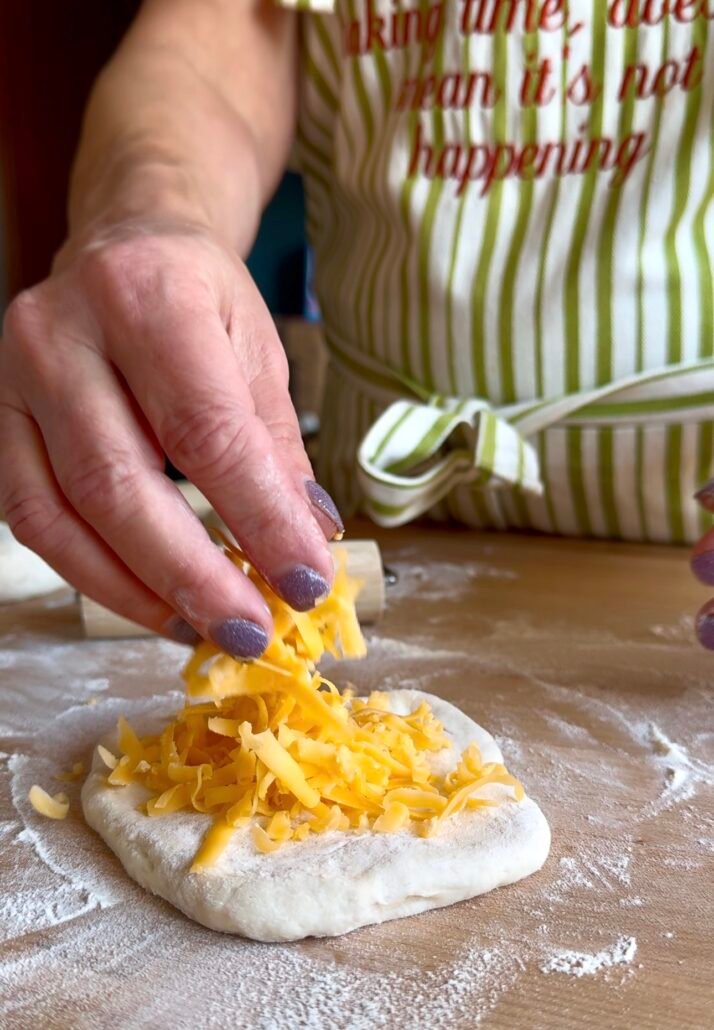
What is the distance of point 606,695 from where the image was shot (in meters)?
1.11

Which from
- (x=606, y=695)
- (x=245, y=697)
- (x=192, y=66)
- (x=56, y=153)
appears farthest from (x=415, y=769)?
(x=56, y=153)

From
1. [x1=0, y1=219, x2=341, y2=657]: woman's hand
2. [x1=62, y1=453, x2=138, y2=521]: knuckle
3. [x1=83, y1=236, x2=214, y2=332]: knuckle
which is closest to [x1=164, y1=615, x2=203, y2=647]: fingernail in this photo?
[x1=0, y1=219, x2=341, y2=657]: woman's hand

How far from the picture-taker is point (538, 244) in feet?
4.54

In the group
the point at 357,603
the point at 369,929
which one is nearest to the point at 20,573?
the point at 357,603

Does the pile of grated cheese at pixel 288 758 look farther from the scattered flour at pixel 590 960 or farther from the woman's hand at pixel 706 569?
the woman's hand at pixel 706 569

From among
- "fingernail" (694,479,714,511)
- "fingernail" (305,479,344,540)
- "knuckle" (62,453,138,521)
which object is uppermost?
"knuckle" (62,453,138,521)

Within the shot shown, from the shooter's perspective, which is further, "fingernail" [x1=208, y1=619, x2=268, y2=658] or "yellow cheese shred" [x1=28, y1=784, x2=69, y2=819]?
"yellow cheese shred" [x1=28, y1=784, x2=69, y2=819]

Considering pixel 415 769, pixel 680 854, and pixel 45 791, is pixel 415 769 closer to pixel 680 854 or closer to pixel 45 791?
pixel 680 854

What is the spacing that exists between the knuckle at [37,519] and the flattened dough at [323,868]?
225mm

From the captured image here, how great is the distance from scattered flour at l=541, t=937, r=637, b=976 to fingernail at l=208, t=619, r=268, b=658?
31 cm

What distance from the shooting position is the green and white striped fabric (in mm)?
1302

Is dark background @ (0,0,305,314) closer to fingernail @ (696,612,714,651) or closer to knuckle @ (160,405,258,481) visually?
knuckle @ (160,405,258,481)

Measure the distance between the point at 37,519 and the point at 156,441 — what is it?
0.41 ft

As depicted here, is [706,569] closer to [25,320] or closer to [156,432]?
[156,432]
